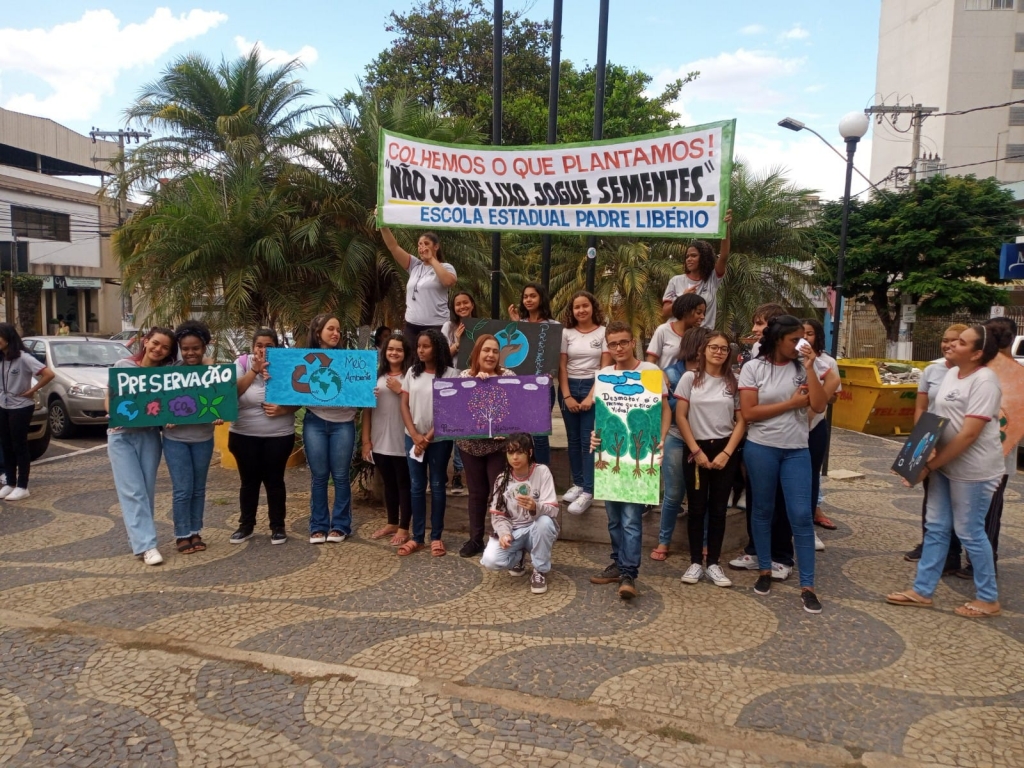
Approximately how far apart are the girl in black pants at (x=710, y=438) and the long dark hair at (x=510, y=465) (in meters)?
1.05

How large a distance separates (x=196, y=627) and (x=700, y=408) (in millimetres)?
3509

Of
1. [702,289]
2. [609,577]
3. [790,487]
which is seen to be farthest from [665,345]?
[609,577]

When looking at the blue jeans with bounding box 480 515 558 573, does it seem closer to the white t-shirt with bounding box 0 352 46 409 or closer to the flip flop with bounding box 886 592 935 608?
the flip flop with bounding box 886 592 935 608

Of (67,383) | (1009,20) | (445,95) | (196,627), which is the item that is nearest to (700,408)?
(196,627)

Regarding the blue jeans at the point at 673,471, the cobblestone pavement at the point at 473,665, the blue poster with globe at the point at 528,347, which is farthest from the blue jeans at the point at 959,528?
the blue poster with globe at the point at 528,347

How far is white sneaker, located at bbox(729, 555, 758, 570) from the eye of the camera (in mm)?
5766

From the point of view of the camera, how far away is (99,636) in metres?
4.48

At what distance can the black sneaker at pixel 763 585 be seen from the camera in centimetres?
523

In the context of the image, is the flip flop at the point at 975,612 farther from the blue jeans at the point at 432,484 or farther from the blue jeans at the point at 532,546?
the blue jeans at the point at 432,484

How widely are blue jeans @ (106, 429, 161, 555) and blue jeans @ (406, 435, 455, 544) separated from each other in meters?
1.97

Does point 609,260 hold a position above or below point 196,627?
above

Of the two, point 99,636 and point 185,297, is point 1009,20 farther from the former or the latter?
point 99,636

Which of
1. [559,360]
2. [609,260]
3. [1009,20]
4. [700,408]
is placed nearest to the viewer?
[700,408]

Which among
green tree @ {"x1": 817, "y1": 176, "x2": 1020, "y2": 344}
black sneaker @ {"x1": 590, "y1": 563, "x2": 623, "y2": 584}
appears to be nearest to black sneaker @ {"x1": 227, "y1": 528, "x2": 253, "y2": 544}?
black sneaker @ {"x1": 590, "y1": 563, "x2": 623, "y2": 584}
